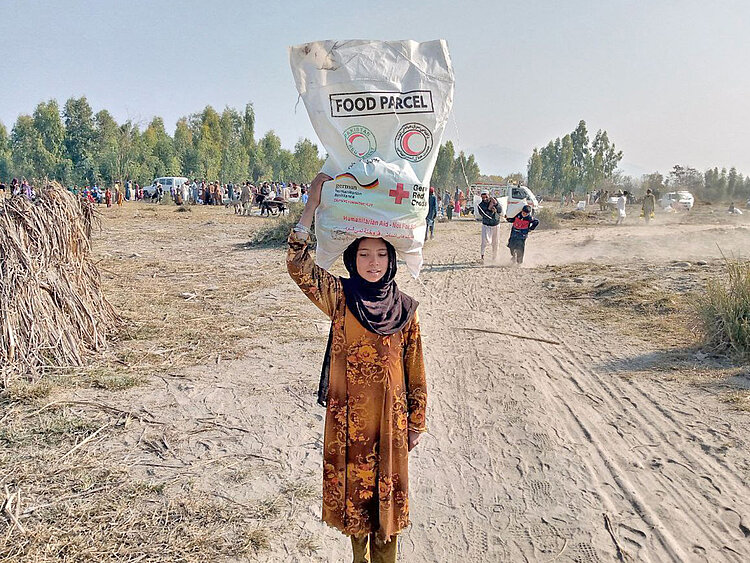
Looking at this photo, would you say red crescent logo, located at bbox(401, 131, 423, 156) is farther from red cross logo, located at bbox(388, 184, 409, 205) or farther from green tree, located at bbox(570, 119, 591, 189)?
green tree, located at bbox(570, 119, 591, 189)

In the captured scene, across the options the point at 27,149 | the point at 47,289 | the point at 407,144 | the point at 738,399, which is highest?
the point at 27,149

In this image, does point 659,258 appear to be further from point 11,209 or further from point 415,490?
point 11,209

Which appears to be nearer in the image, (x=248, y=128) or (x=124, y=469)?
(x=124, y=469)

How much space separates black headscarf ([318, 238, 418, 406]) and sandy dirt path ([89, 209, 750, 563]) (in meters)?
1.53

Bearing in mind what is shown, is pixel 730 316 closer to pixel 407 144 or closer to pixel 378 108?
pixel 407 144

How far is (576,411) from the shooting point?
516cm

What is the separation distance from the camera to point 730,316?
21.2 feet

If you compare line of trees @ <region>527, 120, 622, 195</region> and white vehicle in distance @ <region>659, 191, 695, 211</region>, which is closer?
white vehicle in distance @ <region>659, 191, 695, 211</region>

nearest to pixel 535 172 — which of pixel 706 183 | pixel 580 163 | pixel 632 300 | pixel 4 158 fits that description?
pixel 580 163

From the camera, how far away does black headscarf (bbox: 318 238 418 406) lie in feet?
7.88

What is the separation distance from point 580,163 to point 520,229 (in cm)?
5716

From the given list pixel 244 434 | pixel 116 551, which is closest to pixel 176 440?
pixel 244 434

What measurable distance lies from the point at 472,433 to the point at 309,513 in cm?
172

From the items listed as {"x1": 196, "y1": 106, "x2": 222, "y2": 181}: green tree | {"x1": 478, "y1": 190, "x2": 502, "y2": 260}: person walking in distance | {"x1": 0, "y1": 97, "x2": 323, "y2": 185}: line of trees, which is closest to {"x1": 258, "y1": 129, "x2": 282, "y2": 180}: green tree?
{"x1": 0, "y1": 97, "x2": 323, "y2": 185}: line of trees
